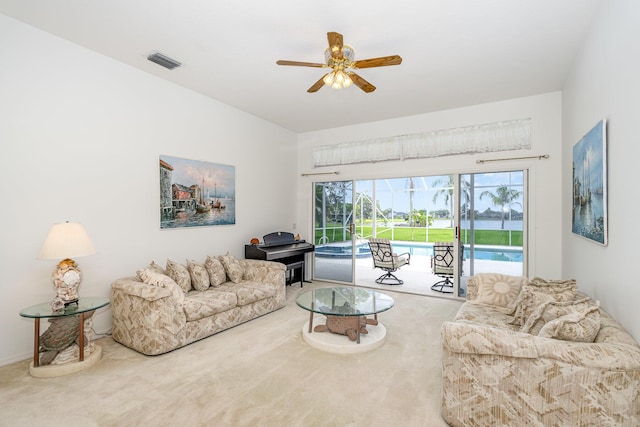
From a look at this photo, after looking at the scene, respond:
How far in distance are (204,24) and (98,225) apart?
7.78 feet

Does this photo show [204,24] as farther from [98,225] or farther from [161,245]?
[161,245]

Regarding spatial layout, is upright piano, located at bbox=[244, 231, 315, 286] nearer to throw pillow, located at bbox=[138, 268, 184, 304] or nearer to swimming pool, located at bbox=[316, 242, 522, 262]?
swimming pool, located at bbox=[316, 242, 522, 262]

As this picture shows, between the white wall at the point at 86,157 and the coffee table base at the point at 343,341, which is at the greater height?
the white wall at the point at 86,157

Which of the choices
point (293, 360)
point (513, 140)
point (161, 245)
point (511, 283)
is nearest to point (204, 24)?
point (161, 245)

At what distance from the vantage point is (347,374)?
2557mm

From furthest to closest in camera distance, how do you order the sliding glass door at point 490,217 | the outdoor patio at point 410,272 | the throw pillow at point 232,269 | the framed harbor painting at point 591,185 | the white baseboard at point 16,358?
the outdoor patio at point 410,272 < the sliding glass door at point 490,217 < the throw pillow at point 232,269 < the white baseboard at point 16,358 < the framed harbor painting at point 591,185

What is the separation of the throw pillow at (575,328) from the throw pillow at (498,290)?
121cm

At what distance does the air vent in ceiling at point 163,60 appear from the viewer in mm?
3297

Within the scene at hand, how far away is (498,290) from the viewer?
3115mm

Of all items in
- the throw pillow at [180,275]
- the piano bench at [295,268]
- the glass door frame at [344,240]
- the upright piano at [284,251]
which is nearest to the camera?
the throw pillow at [180,275]

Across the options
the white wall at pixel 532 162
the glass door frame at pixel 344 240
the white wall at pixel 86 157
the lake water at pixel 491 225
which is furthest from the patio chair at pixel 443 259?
the white wall at pixel 86 157

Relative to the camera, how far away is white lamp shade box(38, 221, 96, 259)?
8.59ft

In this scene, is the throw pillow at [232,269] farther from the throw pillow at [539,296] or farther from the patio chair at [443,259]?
the patio chair at [443,259]

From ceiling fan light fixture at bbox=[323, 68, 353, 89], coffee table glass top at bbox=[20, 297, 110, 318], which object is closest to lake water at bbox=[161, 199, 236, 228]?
coffee table glass top at bbox=[20, 297, 110, 318]
